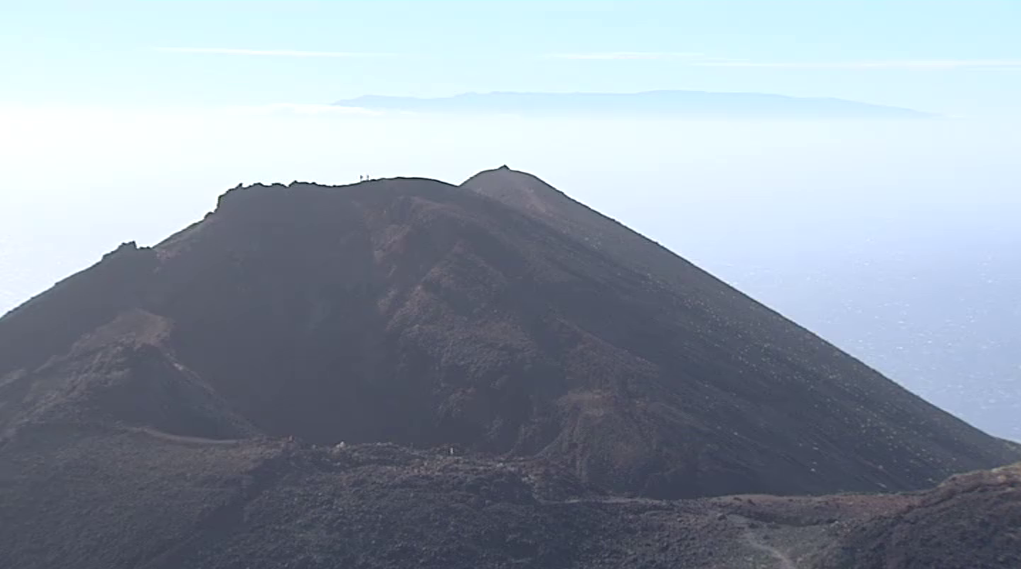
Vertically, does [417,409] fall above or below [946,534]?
above

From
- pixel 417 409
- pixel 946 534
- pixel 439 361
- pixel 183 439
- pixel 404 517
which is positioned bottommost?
pixel 404 517

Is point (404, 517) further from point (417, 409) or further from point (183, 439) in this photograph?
point (417, 409)

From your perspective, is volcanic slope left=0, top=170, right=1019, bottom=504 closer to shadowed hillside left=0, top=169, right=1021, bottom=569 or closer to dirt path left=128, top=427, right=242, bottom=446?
shadowed hillside left=0, top=169, right=1021, bottom=569

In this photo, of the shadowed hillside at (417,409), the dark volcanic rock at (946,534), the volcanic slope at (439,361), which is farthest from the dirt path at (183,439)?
the dark volcanic rock at (946,534)

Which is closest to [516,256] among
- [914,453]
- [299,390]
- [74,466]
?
[299,390]

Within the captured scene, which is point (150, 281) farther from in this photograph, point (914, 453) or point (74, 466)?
point (914, 453)

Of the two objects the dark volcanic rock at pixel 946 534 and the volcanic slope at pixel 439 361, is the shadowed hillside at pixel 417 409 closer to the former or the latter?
the volcanic slope at pixel 439 361

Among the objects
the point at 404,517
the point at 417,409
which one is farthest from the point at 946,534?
the point at 417,409

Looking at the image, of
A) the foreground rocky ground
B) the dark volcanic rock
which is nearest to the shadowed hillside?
the foreground rocky ground
